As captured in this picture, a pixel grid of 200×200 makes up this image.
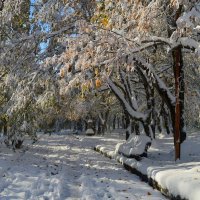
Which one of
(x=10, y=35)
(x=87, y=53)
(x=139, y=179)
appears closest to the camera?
(x=87, y=53)

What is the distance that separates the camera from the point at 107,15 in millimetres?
12500

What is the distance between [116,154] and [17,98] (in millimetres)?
6337

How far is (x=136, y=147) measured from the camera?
58.6 ft

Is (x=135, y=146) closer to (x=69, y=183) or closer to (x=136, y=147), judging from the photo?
(x=136, y=147)

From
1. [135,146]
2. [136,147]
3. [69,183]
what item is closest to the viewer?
[69,183]

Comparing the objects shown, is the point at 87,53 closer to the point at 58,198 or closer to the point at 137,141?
the point at 58,198

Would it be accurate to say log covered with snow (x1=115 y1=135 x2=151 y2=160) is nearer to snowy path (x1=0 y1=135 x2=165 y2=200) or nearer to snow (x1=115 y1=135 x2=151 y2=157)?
snow (x1=115 y1=135 x2=151 y2=157)

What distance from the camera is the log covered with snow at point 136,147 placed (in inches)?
686

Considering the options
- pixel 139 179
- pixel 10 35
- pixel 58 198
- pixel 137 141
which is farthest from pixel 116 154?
pixel 58 198

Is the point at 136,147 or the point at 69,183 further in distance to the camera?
the point at 136,147

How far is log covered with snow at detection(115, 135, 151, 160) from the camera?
17.4 metres

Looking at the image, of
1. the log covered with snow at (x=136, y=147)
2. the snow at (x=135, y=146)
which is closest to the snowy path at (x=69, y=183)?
the log covered with snow at (x=136, y=147)

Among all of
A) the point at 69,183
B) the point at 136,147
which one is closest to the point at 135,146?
the point at 136,147

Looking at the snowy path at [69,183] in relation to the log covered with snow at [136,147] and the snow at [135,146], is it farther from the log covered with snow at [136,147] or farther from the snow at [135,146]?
the snow at [135,146]
